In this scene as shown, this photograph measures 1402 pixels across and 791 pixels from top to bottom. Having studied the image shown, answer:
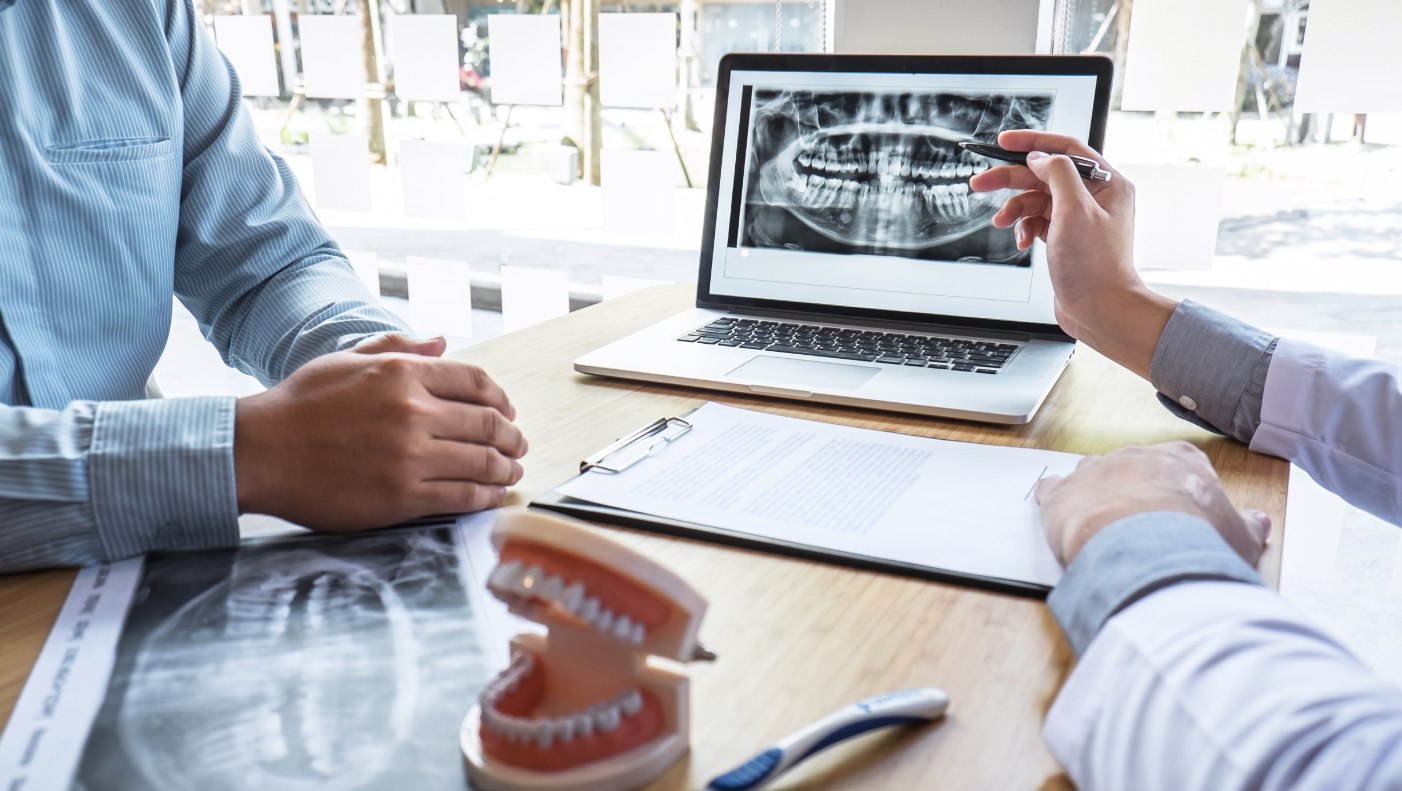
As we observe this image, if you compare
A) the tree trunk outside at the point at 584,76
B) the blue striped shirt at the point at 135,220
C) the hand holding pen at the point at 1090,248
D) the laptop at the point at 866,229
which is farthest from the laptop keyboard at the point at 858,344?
the tree trunk outside at the point at 584,76

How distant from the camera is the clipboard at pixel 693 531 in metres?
0.66

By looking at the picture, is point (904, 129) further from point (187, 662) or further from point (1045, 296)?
point (187, 662)

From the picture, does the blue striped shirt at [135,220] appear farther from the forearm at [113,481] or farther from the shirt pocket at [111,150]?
the forearm at [113,481]

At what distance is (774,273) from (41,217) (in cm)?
78

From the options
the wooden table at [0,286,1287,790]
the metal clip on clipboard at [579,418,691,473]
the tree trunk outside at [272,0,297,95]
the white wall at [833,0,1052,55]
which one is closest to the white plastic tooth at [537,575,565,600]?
the wooden table at [0,286,1287,790]

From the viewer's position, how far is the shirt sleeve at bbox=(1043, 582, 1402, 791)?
0.42 meters

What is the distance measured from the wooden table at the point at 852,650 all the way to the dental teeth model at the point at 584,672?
31 mm

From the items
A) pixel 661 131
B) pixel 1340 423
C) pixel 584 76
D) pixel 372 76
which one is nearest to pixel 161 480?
pixel 1340 423

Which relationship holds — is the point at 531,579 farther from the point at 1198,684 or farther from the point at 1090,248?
the point at 1090,248

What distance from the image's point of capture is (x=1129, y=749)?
1.52ft

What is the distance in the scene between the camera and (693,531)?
28.8 inches

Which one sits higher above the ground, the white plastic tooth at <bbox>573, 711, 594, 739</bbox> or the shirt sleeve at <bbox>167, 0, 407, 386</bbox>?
the shirt sleeve at <bbox>167, 0, 407, 386</bbox>

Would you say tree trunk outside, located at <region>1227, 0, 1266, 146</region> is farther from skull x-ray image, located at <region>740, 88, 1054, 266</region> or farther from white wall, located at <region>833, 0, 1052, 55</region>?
skull x-ray image, located at <region>740, 88, 1054, 266</region>

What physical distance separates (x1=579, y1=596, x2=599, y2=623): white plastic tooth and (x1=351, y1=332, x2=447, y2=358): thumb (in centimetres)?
44
